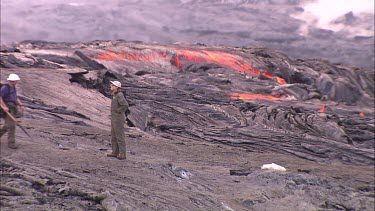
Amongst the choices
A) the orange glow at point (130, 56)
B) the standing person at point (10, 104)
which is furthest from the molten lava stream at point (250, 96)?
the standing person at point (10, 104)

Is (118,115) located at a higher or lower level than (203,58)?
higher

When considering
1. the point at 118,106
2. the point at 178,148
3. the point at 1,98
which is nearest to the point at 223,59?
the point at 178,148

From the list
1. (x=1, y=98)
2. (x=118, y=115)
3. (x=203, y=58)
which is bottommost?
(x=203, y=58)

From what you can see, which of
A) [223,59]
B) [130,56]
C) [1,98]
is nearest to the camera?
[1,98]

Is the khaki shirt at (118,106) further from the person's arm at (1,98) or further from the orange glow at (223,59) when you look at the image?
the orange glow at (223,59)

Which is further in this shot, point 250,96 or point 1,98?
point 250,96

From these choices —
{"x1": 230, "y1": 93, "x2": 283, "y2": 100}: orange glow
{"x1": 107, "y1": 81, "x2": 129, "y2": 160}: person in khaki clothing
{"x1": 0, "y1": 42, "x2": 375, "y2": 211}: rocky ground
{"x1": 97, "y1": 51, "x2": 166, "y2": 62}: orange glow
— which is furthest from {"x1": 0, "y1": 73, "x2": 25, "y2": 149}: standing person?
{"x1": 97, "y1": 51, "x2": 166, "y2": 62}: orange glow

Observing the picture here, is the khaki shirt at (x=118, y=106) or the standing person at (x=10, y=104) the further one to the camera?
the khaki shirt at (x=118, y=106)

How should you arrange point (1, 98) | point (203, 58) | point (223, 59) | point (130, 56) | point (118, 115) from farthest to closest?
point (223, 59), point (203, 58), point (130, 56), point (118, 115), point (1, 98)

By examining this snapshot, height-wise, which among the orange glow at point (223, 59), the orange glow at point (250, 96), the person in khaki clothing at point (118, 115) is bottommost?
the orange glow at point (250, 96)

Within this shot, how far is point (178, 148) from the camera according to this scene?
19.0 metres

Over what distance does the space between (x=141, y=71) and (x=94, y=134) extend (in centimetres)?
2431

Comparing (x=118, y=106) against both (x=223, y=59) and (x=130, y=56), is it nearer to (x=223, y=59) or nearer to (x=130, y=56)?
(x=130, y=56)

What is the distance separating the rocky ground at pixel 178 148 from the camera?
1069 cm
